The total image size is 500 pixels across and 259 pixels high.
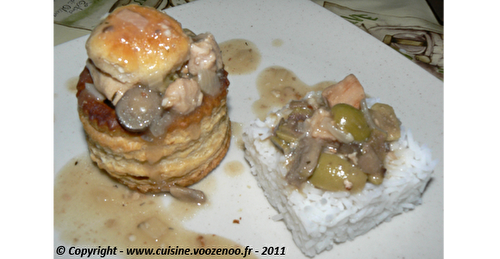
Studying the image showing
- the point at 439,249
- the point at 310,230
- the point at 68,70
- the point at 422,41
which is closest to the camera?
the point at 310,230

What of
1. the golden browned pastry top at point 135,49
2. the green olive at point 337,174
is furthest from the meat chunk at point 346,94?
the golden browned pastry top at point 135,49

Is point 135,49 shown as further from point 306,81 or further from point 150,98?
point 306,81

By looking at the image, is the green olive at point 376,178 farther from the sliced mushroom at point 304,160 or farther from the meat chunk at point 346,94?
the meat chunk at point 346,94

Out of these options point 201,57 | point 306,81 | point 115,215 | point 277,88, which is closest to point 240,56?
point 277,88

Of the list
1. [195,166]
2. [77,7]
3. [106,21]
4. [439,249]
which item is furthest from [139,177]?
[77,7]

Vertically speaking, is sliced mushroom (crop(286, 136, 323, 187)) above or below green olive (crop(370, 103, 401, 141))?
below

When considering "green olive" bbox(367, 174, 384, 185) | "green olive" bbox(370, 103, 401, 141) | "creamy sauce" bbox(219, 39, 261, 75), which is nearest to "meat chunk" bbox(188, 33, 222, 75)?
"creamy sauce" bbox(219, 39, 261, 75)

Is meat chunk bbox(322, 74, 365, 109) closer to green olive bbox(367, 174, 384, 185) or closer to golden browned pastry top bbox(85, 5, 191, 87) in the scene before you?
green olive bbox(367, 174, 384, 185)

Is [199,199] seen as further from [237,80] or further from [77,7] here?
[77,7]
